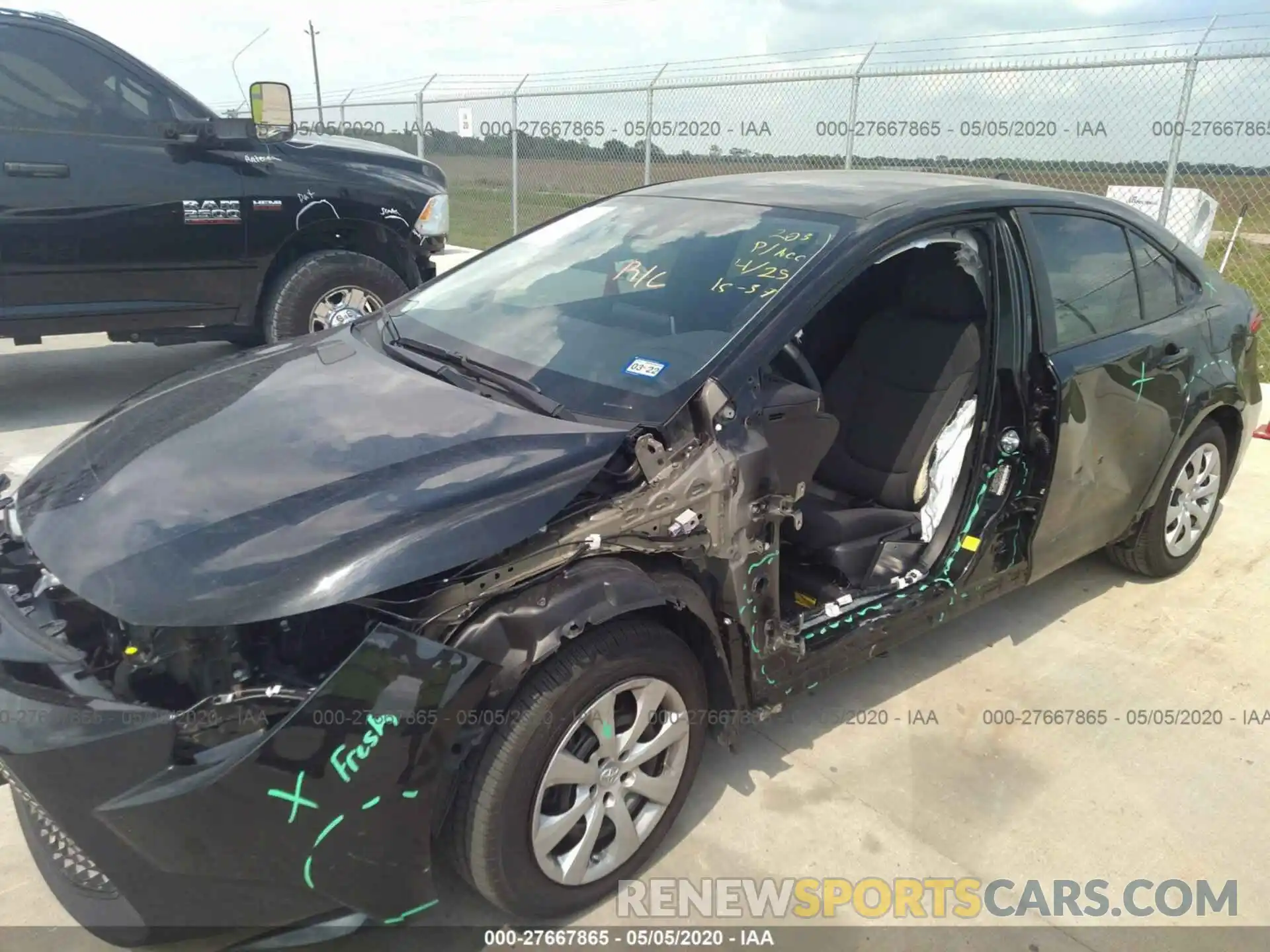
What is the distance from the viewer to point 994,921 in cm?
231

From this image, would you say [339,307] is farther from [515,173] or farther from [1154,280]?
[515,173]

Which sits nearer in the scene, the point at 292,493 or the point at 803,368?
the point at 292,493

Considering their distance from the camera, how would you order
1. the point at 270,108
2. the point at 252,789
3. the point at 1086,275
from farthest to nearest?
the point at 270,108 < the point at 1086,275 < the point at 252,789

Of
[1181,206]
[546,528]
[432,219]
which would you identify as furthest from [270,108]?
[1181,206]

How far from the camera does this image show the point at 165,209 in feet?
17.6

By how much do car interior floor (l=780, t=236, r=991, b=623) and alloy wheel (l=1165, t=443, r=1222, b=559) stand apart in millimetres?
1343

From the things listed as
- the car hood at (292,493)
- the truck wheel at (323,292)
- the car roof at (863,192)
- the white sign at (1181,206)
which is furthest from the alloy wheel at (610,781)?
the white sign at (1181,206)

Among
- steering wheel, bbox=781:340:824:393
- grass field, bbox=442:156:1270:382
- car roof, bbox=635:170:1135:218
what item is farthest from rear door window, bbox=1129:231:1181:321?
grass field, bbox=442:156:1270:382

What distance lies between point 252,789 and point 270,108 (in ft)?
16.4

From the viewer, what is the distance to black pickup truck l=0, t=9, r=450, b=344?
16.6ft

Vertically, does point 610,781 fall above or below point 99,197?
below

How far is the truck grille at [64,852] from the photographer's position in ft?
5.83

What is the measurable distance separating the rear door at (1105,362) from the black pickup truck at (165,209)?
4.30 metres

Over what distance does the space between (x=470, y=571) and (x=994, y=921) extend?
1568 mm
